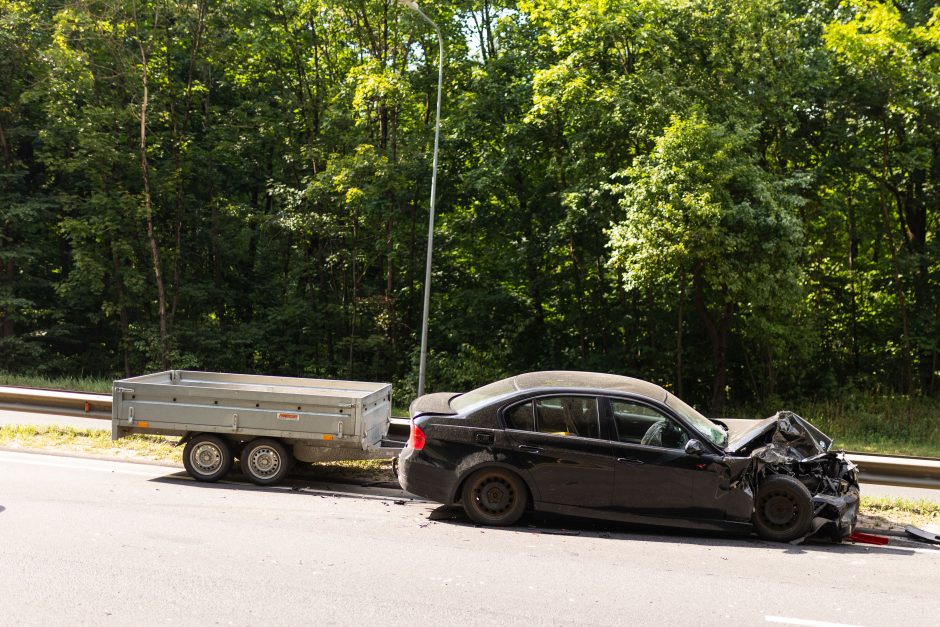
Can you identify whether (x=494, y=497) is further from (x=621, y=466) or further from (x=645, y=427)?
(x=645, y=427)

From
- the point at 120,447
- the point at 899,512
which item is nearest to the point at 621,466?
the point at 899,512

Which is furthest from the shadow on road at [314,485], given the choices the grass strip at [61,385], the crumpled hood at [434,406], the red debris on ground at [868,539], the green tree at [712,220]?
the green tree at [712,220]

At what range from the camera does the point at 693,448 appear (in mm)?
7758

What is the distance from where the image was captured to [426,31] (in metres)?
25.4

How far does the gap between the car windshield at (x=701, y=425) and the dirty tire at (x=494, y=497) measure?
1.81 m

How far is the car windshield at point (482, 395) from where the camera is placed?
8539 millimetres

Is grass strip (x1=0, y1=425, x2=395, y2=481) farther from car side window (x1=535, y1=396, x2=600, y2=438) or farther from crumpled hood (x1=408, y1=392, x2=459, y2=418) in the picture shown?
car side window (x1=535, y1=396, x2=600, y2=438)

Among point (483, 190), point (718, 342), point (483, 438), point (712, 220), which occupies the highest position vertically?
point (483, 190)

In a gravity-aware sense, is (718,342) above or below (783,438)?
above

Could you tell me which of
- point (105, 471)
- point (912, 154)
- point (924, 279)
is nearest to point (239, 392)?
point (105, 471)

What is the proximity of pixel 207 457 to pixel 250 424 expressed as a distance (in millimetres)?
788

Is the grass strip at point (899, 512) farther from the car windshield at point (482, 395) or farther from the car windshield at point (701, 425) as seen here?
the car windshield at point (482, 395)

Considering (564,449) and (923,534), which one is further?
(923,534)

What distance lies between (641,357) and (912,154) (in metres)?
8.94
